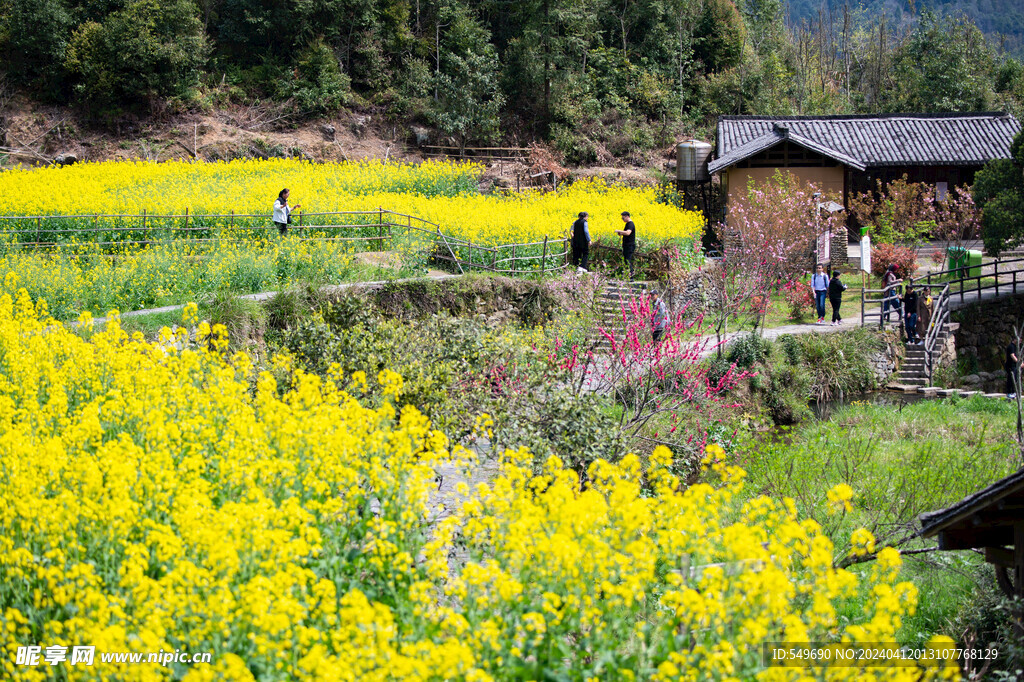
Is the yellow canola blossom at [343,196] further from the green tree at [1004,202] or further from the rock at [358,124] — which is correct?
the green tree at [1004,202]

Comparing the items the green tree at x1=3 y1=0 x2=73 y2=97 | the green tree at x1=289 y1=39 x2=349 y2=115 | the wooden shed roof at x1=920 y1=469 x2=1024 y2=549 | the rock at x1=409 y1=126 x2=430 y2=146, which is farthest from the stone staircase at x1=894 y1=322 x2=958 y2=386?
the green tree at x1=3 y1=0 x2=73 y2=97

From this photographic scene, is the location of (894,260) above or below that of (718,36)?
below

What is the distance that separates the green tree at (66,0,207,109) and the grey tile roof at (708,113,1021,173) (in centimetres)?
2077

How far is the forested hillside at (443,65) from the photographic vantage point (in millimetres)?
34938

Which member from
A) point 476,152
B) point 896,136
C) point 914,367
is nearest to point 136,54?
point 476,152

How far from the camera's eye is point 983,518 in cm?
791

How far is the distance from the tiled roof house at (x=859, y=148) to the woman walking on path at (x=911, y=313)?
8.56m

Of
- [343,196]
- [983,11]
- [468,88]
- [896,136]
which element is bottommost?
[343,196]

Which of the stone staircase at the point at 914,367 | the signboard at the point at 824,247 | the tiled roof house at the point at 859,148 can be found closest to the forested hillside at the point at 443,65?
the tiled roof house at the point at 859,148

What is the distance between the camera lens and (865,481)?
14.0 m

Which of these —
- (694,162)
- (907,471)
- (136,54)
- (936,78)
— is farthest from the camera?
(936,78)

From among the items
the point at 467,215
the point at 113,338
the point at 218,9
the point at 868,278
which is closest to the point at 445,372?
the point at 113,338

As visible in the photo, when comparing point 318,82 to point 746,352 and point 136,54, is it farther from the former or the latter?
point 746,352

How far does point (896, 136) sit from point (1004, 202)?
30.7ft
